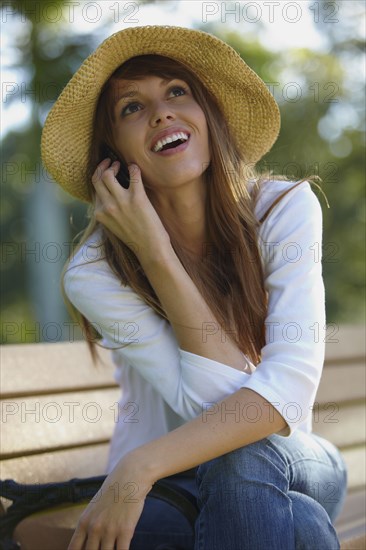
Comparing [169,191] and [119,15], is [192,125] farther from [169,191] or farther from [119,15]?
[119,15]

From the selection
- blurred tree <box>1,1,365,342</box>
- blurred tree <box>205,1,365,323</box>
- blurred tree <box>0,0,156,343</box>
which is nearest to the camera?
blurred tree <box>0,0,156,343</box>

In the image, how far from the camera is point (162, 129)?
7.57 feet

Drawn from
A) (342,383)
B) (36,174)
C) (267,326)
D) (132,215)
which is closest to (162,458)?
(267,326)

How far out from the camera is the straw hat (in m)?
2.29

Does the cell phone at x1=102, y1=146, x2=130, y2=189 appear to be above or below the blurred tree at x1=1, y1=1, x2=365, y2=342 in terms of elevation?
above

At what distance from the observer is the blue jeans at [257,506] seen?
1795mm

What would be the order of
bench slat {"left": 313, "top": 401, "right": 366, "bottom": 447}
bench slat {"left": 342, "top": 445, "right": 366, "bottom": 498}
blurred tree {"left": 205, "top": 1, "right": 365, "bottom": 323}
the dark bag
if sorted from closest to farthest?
the dark bag, bench slat {"left": 342, "top": 445, "right": 366, "bottom": 498}, bench slat {"left": 313, "top": 401, "right": 366, "bottom": 447}, blurred tree {"left": 205, "top": 1, "right": 365, "bottom": 323}

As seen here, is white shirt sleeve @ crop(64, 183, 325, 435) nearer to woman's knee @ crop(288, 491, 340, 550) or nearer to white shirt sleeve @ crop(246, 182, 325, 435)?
white shirt sleeve @ crop(246, 182, 325, 435)

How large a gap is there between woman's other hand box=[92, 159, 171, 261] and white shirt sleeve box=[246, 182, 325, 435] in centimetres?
31

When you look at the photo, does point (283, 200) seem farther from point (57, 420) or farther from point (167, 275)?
point (57, 420)

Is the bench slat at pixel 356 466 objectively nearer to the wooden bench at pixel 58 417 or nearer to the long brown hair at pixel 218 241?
the wooden bench at pixel 58 417

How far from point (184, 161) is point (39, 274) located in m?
10.9

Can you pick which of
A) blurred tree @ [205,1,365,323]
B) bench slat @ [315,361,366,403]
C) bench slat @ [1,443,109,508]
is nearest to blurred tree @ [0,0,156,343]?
blurred tree @ [205,1,365,323]

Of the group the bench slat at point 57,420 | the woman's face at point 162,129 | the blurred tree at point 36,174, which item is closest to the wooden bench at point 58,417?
the bench slat at point 57,420
